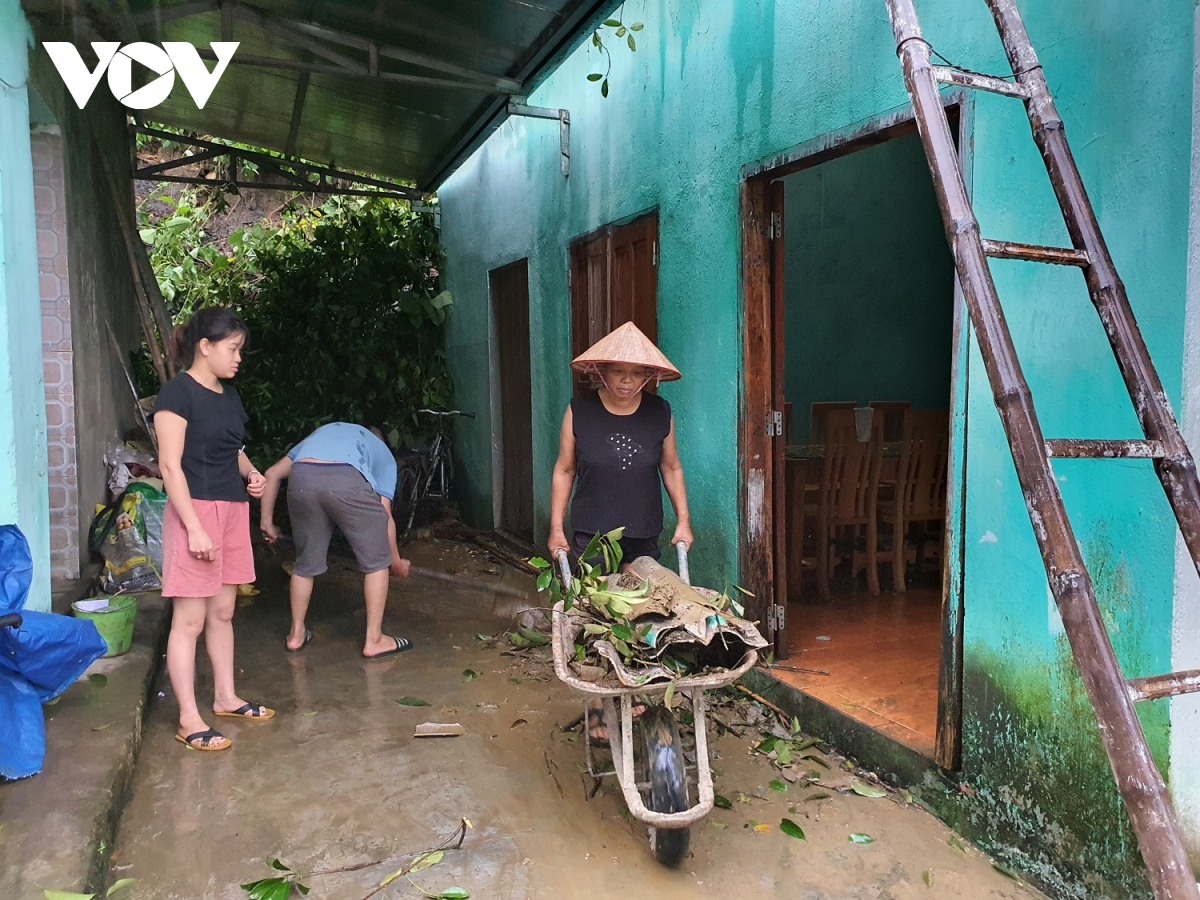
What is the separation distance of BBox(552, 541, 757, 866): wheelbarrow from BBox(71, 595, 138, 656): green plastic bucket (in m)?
2.41

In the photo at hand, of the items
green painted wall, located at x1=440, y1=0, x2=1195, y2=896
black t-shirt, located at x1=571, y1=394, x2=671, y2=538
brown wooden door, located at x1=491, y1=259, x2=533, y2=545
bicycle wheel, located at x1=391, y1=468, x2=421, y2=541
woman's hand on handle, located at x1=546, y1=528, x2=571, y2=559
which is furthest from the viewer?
bicycle wheel, located at x1=391, y1=468, x2=421, y2=541

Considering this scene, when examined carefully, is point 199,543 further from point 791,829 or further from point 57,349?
point 791,829

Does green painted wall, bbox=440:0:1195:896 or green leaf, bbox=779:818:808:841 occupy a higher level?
green painted wall, bbox=440:0:1195:896

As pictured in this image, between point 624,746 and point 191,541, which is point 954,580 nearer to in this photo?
point 624,746

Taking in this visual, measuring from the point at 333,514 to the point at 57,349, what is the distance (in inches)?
73.2

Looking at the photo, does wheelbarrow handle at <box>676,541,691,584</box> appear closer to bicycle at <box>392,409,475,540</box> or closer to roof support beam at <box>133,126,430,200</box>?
bicycle at <box>392,409,475,540</box>

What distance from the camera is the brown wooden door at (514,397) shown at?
7.33 meters

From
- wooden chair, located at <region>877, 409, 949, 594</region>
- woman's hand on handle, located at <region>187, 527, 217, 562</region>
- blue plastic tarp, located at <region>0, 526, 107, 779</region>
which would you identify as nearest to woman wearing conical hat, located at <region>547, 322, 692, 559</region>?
woman's hand on handle, located at <region>187, 527, 217, 562</region>

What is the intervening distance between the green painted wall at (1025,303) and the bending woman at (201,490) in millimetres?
2237

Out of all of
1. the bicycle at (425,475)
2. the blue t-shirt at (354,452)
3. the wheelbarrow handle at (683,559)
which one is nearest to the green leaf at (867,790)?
the wheelbarrow handle at (683,559)

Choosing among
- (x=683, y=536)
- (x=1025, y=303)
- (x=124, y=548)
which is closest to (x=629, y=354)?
(x=683, y=536)

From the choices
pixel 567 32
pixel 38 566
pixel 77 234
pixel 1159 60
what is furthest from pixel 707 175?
pixel 77 234

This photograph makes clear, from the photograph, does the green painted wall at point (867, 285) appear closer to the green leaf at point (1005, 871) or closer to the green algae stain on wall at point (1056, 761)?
the green algae stain on wall at point (1056, 761)

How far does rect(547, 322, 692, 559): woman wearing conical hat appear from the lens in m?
3.48
